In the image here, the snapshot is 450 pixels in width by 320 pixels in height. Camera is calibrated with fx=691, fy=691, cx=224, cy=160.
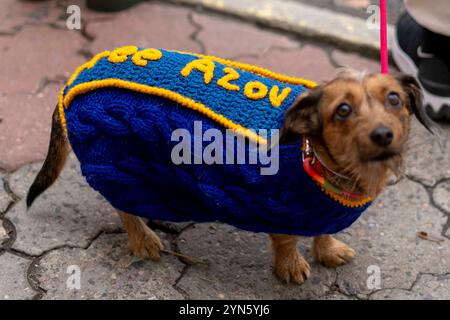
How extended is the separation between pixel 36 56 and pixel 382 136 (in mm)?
2962

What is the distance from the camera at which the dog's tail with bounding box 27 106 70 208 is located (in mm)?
3250

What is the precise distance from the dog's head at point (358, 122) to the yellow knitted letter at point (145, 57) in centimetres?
69

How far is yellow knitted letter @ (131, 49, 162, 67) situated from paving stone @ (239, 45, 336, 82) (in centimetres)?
173

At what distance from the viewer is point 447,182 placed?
3.82 metres

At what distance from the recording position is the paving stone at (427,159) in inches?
152

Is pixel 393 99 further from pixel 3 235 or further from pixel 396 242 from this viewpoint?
pixel 3 235

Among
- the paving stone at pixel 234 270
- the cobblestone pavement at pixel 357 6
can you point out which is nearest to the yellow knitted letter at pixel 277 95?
the paving stone at pixel 234 270

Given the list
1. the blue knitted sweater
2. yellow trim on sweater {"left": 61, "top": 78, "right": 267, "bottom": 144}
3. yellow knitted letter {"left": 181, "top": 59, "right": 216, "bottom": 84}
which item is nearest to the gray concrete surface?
the blue knitted sweater

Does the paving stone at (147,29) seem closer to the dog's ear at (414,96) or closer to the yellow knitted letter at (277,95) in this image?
the yellow knitted letter at (277,95)

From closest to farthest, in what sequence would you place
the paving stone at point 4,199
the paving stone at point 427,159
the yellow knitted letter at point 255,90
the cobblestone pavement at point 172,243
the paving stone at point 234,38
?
the yellow knitted letter at point 255,90 → the cobblestone pavement at point 172,243 → the paving stone at point 4,199 → the paving stone at point 427,159 → the paving stone at point 234,38

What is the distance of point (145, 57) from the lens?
299 centimetres

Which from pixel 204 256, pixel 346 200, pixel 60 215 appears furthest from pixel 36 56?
pixel 346 200

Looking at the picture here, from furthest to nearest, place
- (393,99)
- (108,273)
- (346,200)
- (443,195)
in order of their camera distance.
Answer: (443,195) → (108,273) → (346,200) → (393,99)
